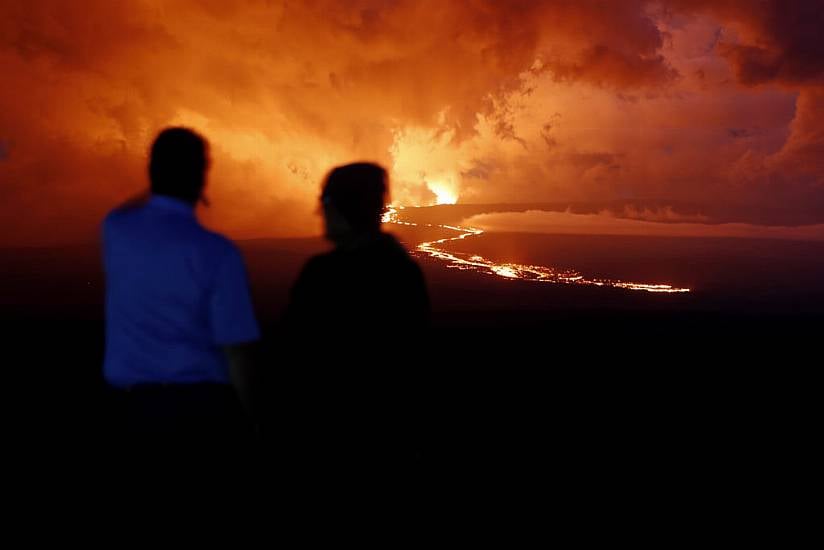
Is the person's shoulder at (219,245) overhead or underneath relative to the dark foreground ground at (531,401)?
overhead

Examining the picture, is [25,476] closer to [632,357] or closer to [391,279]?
[391,279]

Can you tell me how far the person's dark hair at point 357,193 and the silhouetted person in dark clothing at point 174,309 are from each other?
404mm

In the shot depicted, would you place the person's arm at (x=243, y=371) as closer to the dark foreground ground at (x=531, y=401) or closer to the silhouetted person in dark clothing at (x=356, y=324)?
the dark foreground ground at (x=531, y=401)

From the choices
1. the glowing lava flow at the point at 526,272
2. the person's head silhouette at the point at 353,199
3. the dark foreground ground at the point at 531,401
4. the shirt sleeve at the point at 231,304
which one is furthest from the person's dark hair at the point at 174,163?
the glowing lava flow at the point at 526,272

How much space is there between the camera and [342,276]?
2053 millimetres

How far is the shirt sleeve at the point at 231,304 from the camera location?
1.83 m

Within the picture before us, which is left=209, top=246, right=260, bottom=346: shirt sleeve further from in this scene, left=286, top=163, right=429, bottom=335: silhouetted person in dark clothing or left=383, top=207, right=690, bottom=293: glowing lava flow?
left=383, top=207, right=690, bottom=293: glowing lava flow

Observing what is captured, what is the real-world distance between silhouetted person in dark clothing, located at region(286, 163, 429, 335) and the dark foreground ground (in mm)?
62

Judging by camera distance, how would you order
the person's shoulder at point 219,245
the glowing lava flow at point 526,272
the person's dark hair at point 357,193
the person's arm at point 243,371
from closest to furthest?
1. the person's shoulder at point 219,245
2. the person's arm at point 243,371
3. the person's dark hair at point 357,193
4. the glowing lava flow at point 526,272

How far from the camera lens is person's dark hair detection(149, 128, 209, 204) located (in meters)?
1.85

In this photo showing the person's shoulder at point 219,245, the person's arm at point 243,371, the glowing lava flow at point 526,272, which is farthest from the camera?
the glowing lava flow at point 526,272

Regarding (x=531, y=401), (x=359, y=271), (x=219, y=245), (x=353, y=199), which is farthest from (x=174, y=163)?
(x=531, y=401)

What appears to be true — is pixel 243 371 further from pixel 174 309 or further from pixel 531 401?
pixel 531 401

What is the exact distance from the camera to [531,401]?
7727 mm
